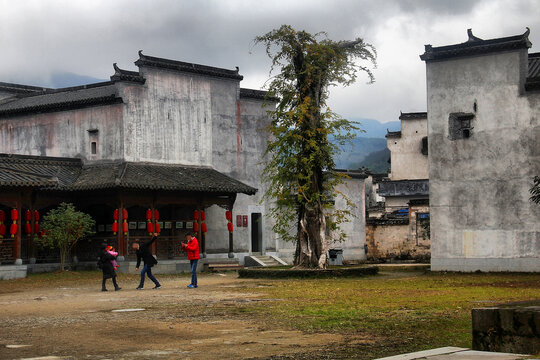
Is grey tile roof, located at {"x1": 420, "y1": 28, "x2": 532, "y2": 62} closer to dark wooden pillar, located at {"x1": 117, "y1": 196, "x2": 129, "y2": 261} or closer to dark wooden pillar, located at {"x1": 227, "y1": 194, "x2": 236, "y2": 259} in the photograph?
dark wooden pillar, located at {"x1": 227, "y1": 194, "x2": 236, "y2": 259}

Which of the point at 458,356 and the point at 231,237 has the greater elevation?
the point at 231,237

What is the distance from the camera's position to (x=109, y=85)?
31891 mm

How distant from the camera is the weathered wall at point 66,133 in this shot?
3059 centimetres

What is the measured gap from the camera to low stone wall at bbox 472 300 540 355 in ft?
22.9

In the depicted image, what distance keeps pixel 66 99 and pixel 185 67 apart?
5.56m

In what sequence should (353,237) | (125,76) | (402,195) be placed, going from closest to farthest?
(125,76) → (353,237) → (402,195)

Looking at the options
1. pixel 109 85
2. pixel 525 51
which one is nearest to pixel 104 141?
pixel 109 85

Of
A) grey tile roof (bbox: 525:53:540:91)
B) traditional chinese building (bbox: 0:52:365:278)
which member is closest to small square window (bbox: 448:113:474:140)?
grey tile roof (bbox: 525:53:540:91)

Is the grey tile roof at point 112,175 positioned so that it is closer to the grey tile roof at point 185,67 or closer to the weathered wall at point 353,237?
the grey tile roof at point 185,67

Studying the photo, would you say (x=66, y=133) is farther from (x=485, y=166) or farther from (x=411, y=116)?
(x=411, y=116)

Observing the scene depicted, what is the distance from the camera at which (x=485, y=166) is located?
24.4 meters

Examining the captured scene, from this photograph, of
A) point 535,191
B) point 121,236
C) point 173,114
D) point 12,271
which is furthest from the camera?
point 173,114

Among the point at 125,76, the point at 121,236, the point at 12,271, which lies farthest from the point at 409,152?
the point at 12,271

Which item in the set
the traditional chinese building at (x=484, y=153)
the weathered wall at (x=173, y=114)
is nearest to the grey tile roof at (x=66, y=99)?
the weathered wall at (x=173, y=114)
